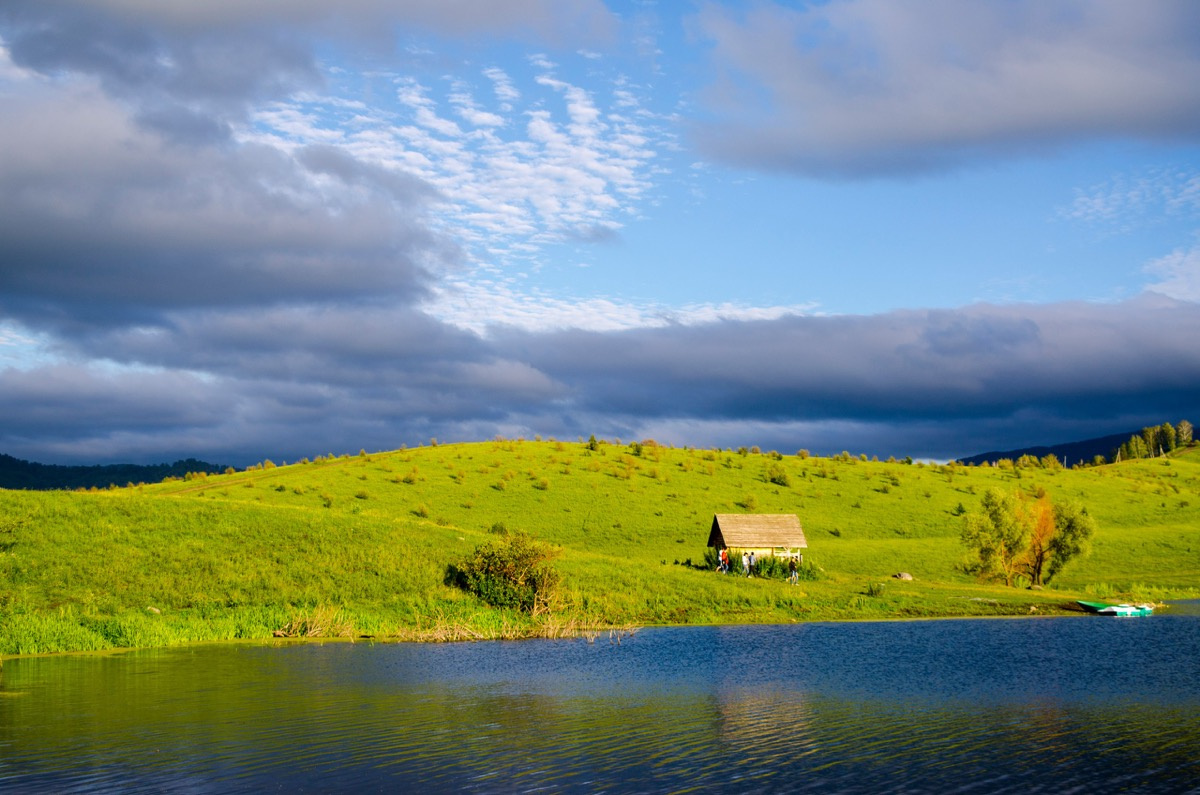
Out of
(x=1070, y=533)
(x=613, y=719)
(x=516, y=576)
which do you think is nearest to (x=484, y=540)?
(x=516, y=576)

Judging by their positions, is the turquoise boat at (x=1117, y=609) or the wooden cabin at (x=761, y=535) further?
the wooden cabin at (x=761, y=535)

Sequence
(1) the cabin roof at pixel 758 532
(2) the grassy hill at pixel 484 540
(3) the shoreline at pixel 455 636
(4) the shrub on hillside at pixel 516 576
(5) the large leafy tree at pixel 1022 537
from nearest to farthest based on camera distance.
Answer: (3) the shoreline at pixel 455 636, (2) the grassy hill at pixel 484 540, (4) the shrub on hillside at pixel 516 576, (5) the large leafy tree at pixel 1022 537, (1) the cabin roof at pixel 758 532

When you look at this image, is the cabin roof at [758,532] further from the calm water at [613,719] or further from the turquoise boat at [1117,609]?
the calm water at [613,719]

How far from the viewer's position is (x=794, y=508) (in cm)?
11738

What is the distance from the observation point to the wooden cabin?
92.8 metres

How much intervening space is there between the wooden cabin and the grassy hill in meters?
3.36

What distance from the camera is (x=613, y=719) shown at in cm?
2947

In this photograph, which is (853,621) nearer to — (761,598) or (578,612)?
(761,598)

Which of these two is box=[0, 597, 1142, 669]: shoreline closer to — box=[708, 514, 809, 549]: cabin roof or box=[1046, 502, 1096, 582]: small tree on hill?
box=[708, 514, 809, 549]: cabin roof

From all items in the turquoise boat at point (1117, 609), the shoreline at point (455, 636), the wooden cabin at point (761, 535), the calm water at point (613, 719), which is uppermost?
the wooden cabin at point (761, 535)

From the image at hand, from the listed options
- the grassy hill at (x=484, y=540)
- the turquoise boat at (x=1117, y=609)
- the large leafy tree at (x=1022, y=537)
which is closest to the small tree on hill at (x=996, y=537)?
the large leafy tree at (x=1022, y=537)

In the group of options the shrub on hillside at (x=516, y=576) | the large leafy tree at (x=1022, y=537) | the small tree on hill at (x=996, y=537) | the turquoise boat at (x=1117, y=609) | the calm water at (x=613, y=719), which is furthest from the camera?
the large leafy tree at (x=1022, y=537)

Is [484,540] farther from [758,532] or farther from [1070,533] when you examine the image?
[1070,533]

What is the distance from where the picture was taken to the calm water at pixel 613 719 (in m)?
22.3
